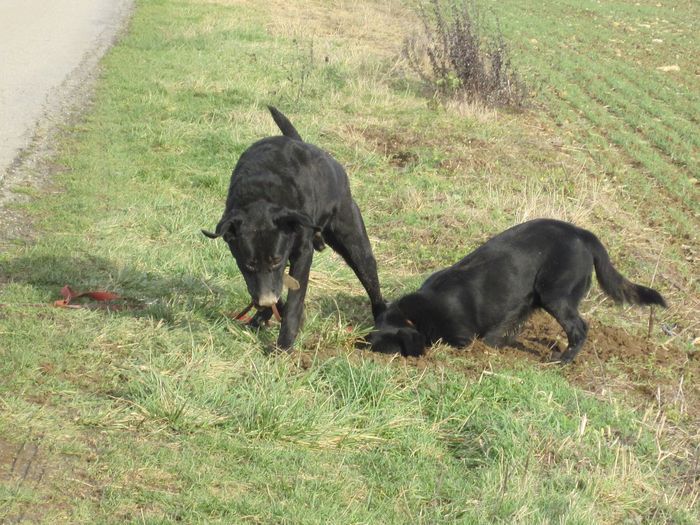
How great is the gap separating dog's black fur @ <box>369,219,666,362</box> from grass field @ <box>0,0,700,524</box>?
344mm

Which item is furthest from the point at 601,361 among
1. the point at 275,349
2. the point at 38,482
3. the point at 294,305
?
the point at 38,482

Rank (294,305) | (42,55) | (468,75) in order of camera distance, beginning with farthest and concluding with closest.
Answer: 1. (42,55)
2. (468,75)
3. (294,305)

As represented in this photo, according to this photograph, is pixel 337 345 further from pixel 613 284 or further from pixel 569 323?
pixel 613 284

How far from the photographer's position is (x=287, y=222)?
18.7ft

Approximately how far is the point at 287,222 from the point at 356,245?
140 cm

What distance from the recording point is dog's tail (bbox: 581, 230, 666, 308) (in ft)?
23.6

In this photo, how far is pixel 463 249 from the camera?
886 centimetres

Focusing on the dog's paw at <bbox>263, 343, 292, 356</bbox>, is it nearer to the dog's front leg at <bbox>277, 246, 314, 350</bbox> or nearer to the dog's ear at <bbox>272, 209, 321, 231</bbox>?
the dog's front leg at <bbox>277, 246, 314, 350</bbox>

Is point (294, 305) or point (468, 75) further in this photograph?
point (468, 75)

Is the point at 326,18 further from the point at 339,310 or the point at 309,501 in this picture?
the point at 309,501

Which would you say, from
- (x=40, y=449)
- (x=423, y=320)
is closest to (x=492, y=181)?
(x=423, y=320)

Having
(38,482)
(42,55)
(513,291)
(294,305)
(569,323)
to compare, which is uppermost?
(38,482)

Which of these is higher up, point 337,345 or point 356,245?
point 356,245

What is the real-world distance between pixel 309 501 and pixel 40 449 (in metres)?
1.28
